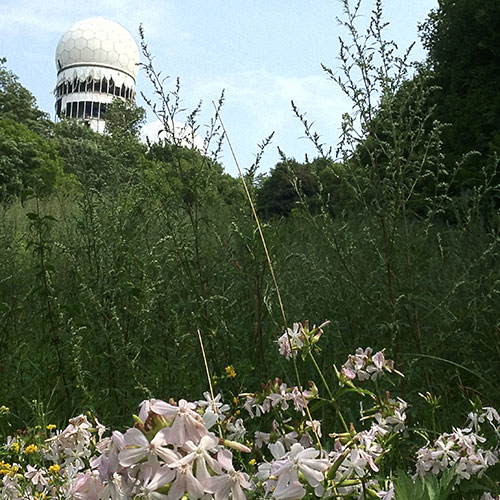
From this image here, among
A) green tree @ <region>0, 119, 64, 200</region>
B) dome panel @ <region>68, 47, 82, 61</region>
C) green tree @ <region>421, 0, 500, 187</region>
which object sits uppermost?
dome panel @ <region>68, 47, 82, 61</region>

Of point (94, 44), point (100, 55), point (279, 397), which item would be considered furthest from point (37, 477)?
point (100, 55)

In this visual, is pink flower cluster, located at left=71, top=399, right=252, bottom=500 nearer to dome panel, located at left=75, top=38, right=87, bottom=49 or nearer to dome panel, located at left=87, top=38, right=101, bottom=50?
dome panel, located at left=87, top=38, right=101, bottom=50

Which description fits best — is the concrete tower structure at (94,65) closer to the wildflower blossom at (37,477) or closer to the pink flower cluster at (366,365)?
the wildflower blossom at (37,477)

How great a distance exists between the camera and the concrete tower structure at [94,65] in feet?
158

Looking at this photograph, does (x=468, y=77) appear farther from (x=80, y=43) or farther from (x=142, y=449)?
(x=80, y=43)

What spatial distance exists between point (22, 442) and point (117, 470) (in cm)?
144

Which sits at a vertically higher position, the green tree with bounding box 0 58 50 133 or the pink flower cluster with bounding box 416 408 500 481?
the green tree with bounding box 0 58 50 133

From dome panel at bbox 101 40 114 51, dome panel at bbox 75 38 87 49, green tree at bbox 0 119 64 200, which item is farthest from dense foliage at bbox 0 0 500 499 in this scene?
dome panel at bbox 75 38 87 49

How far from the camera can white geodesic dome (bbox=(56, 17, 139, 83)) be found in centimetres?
4791

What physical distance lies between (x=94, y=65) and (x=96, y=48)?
2360 millimetres

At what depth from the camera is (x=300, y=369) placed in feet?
8.96

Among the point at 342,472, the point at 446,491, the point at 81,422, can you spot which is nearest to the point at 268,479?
the point at 342,472

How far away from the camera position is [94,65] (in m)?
50.6

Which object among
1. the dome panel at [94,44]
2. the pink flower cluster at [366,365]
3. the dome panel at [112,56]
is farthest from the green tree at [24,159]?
the dome panel at [112,56]
